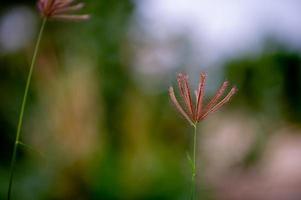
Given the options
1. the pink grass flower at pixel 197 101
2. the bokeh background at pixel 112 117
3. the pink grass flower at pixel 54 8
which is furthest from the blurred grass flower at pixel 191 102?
the bokeh background at pixel 112 117

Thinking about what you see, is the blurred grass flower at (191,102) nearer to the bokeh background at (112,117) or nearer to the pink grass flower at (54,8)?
the pink grass flower at (54,8)

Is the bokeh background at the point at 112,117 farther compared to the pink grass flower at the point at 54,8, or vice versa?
the bokeh background at the point at 112,117

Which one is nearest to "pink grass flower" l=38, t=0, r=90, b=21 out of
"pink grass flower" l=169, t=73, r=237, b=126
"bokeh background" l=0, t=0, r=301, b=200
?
"pink grass flower" l=169, t=73, r=237, b=126

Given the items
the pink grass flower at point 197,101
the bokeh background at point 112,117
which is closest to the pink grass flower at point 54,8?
the pink grass flower at point 197,101

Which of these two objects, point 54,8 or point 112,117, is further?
point 112,117

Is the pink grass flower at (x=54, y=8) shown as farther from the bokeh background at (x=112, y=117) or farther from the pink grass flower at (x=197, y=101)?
the bokeh background at (x=112, y=117)

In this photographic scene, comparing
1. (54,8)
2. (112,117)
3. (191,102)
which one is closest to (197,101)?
(191,102)

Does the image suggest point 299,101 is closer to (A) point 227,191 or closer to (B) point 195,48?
(A) point 227,191

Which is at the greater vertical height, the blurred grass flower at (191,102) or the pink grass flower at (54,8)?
the pink grass flower at (54,8)

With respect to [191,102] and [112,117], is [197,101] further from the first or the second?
[112,117]

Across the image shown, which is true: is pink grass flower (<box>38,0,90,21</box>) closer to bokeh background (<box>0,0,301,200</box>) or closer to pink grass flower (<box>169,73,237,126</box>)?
pink grass flower (<box>169,73,237,126</box>)

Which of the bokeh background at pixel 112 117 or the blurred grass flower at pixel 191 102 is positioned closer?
the blurred grass flower at pixel 191 102

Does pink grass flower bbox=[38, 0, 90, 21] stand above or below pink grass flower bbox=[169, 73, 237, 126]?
above
